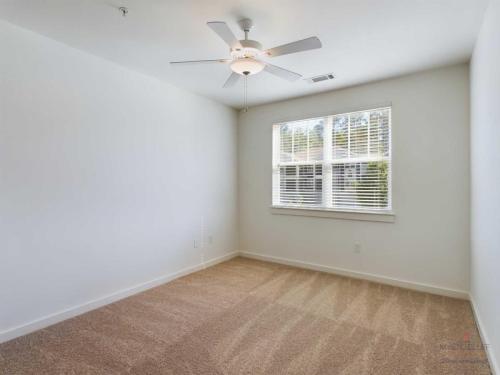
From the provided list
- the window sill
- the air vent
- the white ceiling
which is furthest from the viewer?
the window sill

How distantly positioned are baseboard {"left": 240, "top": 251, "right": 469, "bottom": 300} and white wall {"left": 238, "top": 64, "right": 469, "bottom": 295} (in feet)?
0.14

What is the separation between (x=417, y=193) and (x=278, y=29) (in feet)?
7.86

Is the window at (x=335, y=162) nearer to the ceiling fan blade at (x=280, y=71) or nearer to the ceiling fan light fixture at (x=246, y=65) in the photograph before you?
the ceiling fan blade at (x=280, y=71)

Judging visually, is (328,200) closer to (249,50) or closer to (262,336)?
(262,336)

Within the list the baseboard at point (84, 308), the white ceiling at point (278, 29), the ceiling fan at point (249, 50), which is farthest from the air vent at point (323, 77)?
the baseboard at point (84, 308)

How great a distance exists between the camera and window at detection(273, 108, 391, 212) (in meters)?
3.49

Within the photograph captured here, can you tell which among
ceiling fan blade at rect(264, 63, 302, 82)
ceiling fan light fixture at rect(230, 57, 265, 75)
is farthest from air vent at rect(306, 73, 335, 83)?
ceiling fan light fixture at rect(230, 57, 265, 75)

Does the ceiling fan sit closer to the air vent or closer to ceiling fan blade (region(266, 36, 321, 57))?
ceiling fan blade (region(266, 36, 321, 57))

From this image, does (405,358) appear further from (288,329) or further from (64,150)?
(64,150)

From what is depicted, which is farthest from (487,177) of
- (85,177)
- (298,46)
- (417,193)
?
(85,177)

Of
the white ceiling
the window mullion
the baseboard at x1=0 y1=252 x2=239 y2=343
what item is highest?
the white ceiling

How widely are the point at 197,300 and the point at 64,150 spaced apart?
6.62ft

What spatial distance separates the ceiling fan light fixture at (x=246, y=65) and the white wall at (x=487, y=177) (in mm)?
1581

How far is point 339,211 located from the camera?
12.3ft
